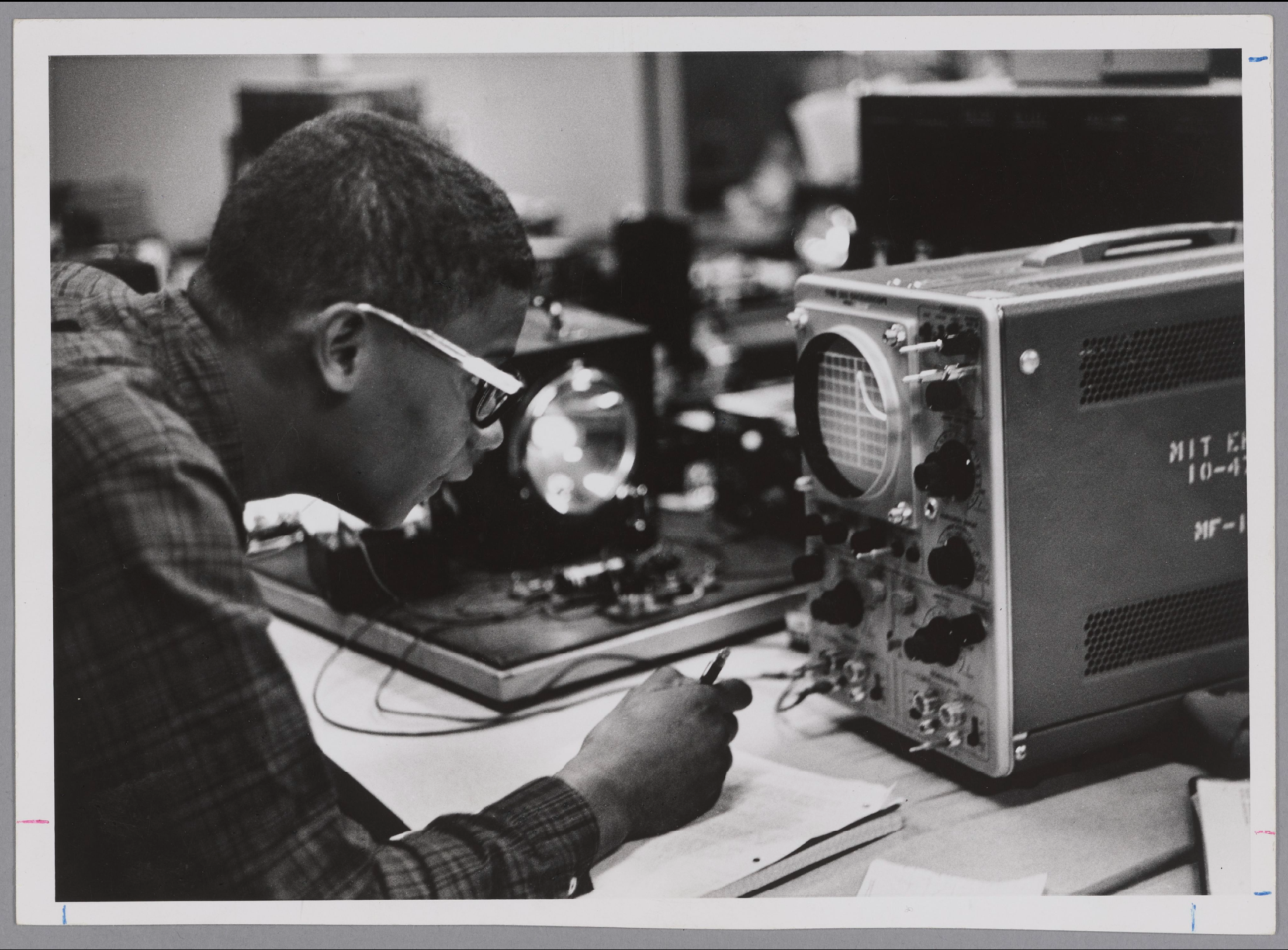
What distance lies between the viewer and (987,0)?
1357 millimetres

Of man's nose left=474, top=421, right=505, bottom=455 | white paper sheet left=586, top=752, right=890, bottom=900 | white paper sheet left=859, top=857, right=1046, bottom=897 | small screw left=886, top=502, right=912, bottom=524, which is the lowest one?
white paper sheet left=859, top=857, right=1046, bottom=897

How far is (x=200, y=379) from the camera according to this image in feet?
3.61

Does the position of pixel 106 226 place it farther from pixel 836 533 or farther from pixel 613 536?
pixel 836 533

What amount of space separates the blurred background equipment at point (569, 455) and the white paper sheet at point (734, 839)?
1.71 ft

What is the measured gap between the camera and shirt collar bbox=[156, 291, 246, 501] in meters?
1.09

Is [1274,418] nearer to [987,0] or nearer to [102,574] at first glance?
[987,0]

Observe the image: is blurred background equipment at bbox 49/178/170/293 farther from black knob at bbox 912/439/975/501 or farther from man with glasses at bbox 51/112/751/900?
black knob at bbox 912/439/975/501

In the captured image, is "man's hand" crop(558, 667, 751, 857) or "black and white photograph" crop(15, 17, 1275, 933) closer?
"black and white photograph" crop(15, 17, 1275, 933)

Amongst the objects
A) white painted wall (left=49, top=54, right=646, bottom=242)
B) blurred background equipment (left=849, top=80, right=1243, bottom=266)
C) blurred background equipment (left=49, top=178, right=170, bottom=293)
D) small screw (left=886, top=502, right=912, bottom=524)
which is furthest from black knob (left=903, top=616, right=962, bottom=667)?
blurred background equipment (left=49, top=178, right=170, bottom=293)

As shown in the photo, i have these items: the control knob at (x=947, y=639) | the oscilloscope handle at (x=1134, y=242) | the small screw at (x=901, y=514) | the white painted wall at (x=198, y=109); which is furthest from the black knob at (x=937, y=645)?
the white painted wall at (x=198, y=109)

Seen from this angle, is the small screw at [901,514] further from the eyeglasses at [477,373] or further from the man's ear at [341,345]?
the man's ear at [341,345]

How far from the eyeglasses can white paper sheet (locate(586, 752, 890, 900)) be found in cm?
44

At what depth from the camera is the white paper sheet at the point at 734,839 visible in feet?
3.92

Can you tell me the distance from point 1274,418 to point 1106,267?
25cm
